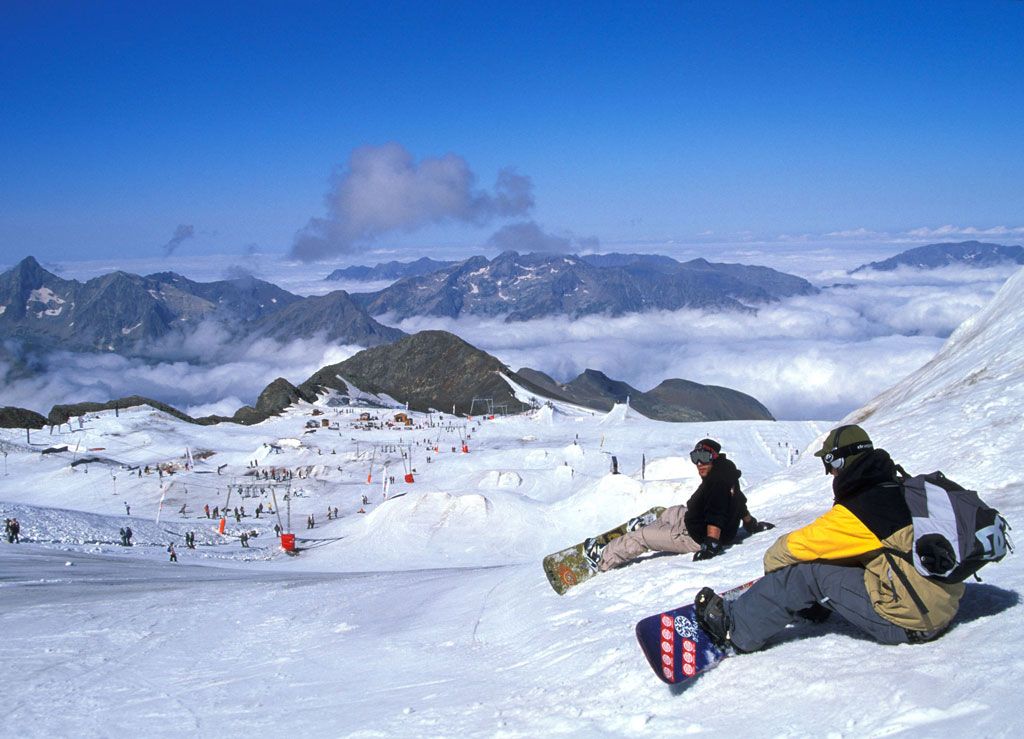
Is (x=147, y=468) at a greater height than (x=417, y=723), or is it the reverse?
(x=417, y=723)

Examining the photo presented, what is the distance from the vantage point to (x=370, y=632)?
8.37 meters

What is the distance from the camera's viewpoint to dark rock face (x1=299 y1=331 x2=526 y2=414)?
121 m

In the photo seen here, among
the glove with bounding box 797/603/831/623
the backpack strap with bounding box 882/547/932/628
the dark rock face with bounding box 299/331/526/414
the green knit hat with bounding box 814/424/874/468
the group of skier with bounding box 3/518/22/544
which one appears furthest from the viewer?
the dark rock face with bounding box 299/331/526/414

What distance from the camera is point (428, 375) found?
15212 centimetres

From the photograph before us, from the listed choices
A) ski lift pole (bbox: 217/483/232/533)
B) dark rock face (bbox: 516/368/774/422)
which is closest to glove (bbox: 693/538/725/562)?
ski lift pole (bbox: 217/483/232/533)

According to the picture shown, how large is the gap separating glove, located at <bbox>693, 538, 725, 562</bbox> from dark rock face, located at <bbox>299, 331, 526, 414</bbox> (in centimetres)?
10415

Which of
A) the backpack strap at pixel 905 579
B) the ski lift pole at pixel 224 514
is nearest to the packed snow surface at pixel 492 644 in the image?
the backpack strap at pixel 905 579

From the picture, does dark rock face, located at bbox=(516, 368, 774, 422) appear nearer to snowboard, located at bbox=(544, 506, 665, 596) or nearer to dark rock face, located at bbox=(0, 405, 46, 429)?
dark rock face, located at bbox=(0, 405, 46, 429)

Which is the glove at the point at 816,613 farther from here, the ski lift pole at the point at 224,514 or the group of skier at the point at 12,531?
the ski lift pole at the point at 224,514

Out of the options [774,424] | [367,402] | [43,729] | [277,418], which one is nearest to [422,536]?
[43,729]

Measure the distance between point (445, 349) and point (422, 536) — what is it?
434 feet

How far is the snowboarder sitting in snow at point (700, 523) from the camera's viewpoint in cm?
797

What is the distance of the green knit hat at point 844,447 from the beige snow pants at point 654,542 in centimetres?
342

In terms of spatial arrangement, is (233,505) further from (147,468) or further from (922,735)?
(922,735)
